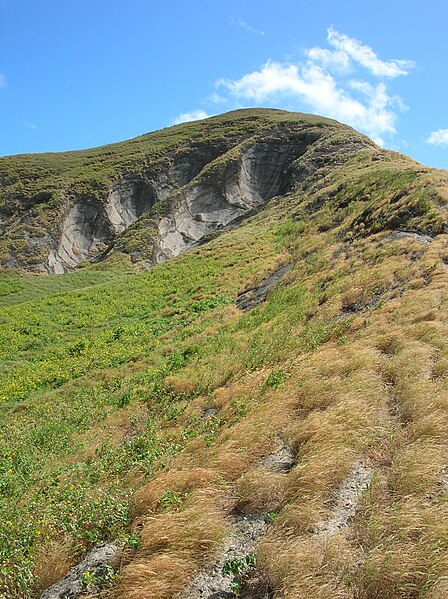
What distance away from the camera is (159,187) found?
6450cm

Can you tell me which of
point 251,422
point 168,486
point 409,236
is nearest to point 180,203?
point 409,236

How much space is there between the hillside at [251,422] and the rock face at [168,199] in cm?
2361

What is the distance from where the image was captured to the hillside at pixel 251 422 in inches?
185

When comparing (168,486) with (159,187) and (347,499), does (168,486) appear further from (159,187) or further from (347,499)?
(159,187)

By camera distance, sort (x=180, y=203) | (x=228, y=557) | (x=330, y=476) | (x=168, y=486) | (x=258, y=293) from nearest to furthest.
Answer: (x=228, y=557) → (x=330, y=476) → (x=168, y=486) → (x=258, y=293) → (x=180, y=203)

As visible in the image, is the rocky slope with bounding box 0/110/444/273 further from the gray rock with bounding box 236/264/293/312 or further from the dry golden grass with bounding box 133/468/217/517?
the dry golden grass with bounding box 133/468/217/517

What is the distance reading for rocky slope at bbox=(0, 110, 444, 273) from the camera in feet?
174

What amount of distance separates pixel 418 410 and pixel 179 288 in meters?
23.3

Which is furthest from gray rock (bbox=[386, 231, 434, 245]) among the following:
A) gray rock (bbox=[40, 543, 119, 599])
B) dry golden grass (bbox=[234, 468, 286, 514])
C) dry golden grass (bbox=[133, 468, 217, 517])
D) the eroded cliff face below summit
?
the eroded cliff face below summit

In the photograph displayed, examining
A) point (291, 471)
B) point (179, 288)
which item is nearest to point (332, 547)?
point (291, 471)

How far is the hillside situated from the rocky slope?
23357 millimetres

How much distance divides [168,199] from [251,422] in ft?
176

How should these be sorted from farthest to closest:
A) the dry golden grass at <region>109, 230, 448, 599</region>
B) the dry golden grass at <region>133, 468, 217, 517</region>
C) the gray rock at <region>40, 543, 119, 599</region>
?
the dry golden grass at <region>133, 468, 217, 517</region>, the gray rock at <region>40, 543, 119, 599</region>, the dry golden grass at <region>109, 230, 448, 599</region>

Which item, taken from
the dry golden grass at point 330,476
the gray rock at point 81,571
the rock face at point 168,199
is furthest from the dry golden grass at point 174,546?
the rock face at point 168,199
